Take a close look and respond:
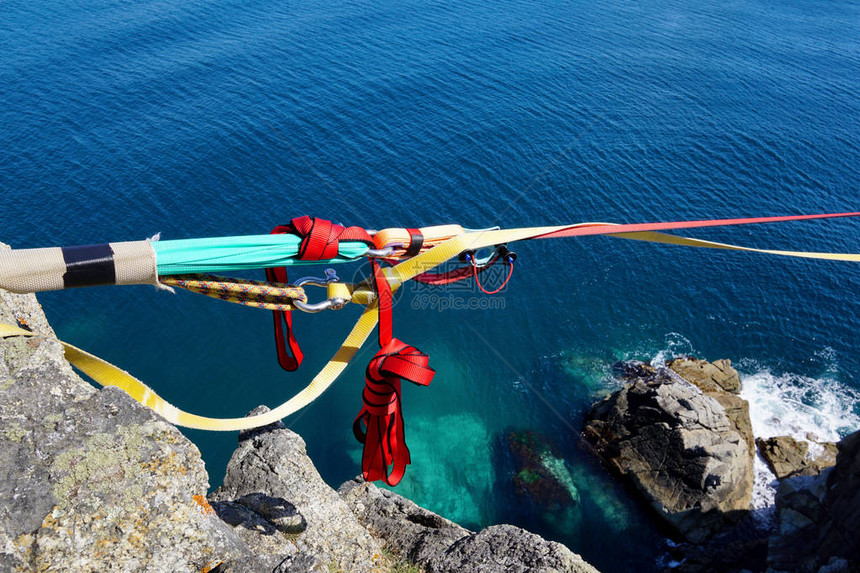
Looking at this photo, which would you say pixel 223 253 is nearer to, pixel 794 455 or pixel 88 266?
pixel 88 266

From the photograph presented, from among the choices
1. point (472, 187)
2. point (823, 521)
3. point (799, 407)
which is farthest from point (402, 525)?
point (472, 187)

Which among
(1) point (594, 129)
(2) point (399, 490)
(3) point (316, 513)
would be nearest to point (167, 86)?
(1) point (594, 129)

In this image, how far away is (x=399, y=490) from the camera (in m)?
22.6

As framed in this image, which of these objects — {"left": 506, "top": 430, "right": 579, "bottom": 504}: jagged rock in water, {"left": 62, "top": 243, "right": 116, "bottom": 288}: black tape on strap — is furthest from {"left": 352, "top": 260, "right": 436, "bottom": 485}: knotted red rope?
{"left": 506, "top": 430, "right": 579, "bottom": 504}: jagged rock in water

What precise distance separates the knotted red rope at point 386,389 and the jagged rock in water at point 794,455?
22719 millimetres

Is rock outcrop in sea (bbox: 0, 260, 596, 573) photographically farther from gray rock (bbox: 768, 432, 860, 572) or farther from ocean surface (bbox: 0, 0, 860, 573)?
ocean surface (bbox: 0, 0, 860, 573)

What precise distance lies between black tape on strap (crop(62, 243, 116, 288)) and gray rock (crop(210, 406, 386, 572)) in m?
5.38

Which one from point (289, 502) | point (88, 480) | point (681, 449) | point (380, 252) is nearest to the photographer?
point (88, 480)

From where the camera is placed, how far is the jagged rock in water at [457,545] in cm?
887

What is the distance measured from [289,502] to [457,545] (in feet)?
10.4

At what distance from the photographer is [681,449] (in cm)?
2173

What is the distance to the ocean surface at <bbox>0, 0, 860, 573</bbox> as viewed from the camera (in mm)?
25359

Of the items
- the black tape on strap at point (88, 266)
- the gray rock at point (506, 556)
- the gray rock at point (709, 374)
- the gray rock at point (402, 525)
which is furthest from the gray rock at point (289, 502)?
the gray rock at point (709, 374)

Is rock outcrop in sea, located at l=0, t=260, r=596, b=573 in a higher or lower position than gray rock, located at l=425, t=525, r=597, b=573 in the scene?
higher
